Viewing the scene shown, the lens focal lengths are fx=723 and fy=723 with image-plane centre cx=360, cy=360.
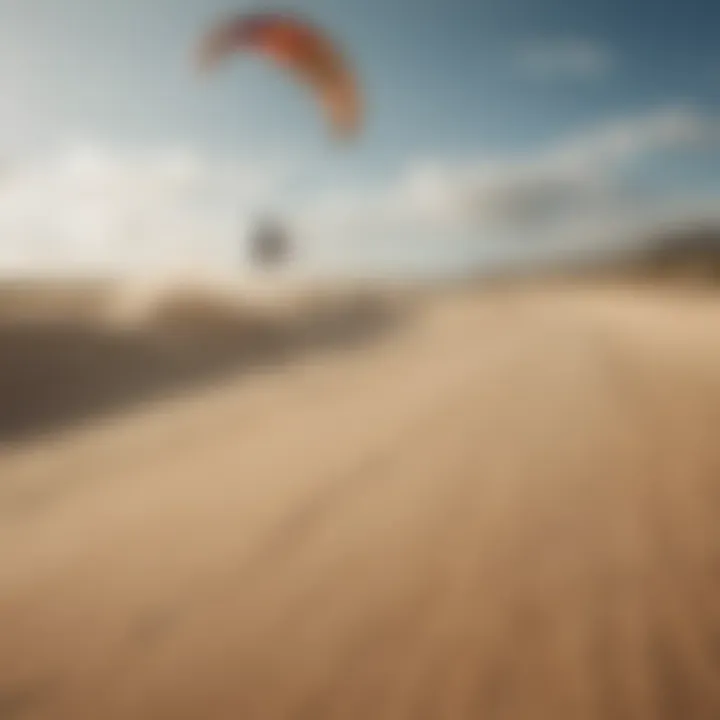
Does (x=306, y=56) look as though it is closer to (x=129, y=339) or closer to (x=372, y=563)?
(x=129, y=339)

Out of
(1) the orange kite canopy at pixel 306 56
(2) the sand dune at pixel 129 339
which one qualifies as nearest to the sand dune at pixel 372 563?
(2) the sand dune at pixel 129 339

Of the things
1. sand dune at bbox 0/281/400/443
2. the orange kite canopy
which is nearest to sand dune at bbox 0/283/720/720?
sand dune at bbox 0/281/400/443

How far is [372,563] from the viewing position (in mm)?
2725

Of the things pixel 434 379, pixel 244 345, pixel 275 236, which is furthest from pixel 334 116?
pixel 275 236

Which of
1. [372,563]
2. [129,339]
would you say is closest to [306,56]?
[129,339]

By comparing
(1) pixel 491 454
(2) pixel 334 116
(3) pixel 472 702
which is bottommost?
(3) pixel 472 702

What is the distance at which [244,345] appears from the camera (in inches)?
360

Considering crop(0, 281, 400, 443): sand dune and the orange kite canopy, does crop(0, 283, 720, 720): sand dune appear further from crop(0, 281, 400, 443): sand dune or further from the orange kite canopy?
the orange kite canopy

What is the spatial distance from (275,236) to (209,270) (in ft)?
7.45

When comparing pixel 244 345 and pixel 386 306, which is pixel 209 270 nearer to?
pixel 386 306

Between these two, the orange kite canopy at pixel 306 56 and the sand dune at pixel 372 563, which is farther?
the orange kite canopy at pixel 306 56

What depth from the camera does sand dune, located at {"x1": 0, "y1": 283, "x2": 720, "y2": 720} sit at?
2.01 m

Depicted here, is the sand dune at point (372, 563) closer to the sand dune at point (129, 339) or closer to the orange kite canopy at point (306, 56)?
the sand dune at point (129, 339)

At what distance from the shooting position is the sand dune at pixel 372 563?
2012mm
